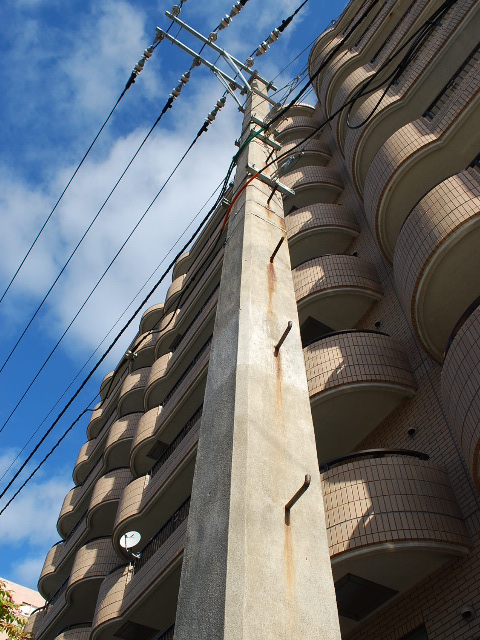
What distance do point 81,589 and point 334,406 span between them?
11.8 meters

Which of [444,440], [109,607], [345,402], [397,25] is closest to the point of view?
[444,440]

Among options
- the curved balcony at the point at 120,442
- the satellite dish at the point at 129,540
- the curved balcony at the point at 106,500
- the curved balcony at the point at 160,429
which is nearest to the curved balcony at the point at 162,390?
the curved balcony at the point at 160,429

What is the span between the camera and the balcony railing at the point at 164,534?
1300 centimetres

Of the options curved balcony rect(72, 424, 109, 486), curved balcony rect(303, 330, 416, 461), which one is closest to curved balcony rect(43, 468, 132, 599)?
curved balcony rect(72, 424, 109, 486)

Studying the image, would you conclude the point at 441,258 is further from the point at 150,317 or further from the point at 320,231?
the point at 150,317

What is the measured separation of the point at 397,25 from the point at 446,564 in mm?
14498

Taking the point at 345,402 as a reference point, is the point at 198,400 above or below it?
above

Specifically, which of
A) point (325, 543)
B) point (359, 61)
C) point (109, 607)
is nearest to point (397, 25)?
point (359, 61)

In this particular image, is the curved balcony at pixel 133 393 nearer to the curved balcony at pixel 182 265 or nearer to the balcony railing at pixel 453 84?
the curved balcony at pixel 182 265

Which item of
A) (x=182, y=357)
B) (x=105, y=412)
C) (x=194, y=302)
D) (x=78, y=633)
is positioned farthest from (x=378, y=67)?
(x=105, y=412)

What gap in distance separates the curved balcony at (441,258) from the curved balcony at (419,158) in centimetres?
159

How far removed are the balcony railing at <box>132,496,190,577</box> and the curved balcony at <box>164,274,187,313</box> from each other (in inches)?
496

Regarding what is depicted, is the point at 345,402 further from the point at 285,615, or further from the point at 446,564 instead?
the point at 285,615

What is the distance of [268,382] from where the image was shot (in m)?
4.66
